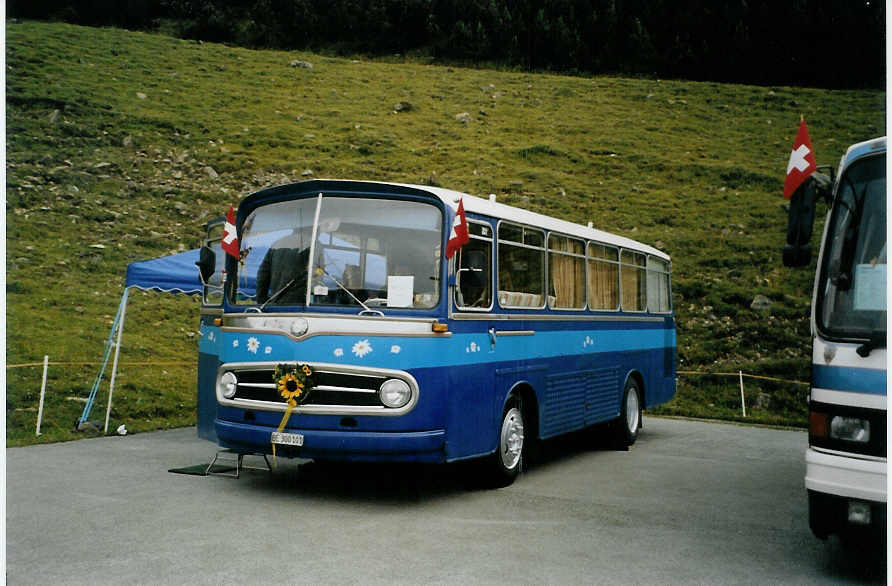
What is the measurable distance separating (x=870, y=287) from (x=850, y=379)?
0.63 meters

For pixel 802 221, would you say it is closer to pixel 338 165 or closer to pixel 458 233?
pixel 458 233

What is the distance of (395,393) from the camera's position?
8.12 m

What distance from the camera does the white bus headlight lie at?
562cm

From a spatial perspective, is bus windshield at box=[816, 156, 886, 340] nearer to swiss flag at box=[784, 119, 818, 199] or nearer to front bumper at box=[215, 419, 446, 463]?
swiss flag at box=[784, 119, 818, 199]

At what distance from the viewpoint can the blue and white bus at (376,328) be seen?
816 cm

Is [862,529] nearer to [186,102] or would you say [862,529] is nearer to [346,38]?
[186,102]

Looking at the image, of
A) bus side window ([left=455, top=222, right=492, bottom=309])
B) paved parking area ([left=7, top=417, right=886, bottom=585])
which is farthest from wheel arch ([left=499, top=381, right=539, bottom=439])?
bus side window ([left=455, top=222, right=492, bottom=309])

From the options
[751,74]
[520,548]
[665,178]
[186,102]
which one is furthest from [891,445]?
[186,102]

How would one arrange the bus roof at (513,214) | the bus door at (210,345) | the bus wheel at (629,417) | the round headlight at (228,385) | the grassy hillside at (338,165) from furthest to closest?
1. the grassy hillside at (338,165)
2. the bus wheel at (629,417)
3. the bus door at (210,345)
4. the round headlight at (228,385)
5. the bus roof at (513,214)

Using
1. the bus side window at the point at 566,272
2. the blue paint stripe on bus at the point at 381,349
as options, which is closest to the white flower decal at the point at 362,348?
the blue paint stripe on bus at the point at 381,349

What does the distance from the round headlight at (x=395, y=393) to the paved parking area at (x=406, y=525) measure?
0.98 meters

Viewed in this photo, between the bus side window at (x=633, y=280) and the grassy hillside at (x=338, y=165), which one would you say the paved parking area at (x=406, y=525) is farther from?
the grassy hillside at (x=338, y=165)

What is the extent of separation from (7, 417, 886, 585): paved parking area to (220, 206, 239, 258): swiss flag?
2.37 metres

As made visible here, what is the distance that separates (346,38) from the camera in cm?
4472
